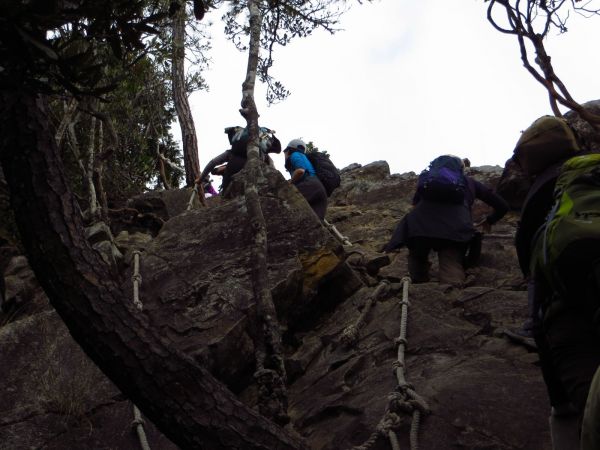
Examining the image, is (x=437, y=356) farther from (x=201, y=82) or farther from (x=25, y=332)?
(x=201, y=82)

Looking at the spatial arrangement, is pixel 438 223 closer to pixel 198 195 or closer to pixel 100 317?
pixel 100 317

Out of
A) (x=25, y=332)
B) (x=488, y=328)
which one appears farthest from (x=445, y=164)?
(x=25, y=332)

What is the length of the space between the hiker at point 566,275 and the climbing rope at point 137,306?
7.84ft

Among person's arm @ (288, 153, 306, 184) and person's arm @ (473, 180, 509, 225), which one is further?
person's arm @ (288, 153, 306, 184)

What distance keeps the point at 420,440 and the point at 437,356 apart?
1.14 meters

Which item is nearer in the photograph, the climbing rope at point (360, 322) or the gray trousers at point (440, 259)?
the climbing rope at point (360, 322)

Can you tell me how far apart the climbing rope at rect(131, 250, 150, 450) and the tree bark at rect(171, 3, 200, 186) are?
625cm

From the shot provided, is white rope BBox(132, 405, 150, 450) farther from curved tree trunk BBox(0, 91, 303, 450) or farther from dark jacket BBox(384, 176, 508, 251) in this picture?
dark jacket BBox(384, 176, 508, 251)

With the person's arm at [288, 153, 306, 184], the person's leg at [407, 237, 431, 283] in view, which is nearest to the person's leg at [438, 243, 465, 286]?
the person's leg at [407, 237, 431, 283]

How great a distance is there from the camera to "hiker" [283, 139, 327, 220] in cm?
901

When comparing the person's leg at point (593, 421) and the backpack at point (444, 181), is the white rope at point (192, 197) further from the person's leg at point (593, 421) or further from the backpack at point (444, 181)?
the person's leg at point (593, 421)

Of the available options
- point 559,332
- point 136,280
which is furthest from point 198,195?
point 559,332

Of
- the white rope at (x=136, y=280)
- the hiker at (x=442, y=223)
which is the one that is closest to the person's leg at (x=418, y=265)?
the hiker at (x=442, y=223)

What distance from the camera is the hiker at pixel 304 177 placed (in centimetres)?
901
